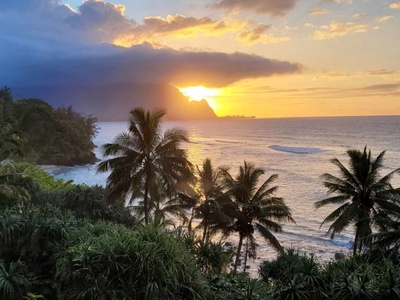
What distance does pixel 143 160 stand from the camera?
794 inches

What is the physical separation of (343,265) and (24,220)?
9.52 meters

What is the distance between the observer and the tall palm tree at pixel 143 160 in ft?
65.4

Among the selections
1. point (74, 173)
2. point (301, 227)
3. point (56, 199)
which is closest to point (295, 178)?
point (301, 227)

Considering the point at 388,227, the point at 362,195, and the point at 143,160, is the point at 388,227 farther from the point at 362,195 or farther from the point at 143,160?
the point at 143,160

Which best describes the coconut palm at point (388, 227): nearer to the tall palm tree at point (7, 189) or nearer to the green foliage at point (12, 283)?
the green foliage at point (12, 283)

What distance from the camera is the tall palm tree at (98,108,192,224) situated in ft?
65.4

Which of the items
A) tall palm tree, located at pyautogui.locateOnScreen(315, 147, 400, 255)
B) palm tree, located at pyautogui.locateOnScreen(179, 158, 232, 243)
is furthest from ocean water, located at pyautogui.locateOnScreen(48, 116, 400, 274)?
tall palm tree, located at pyautogui.locateOnScreen(315, 147, 400, 255)

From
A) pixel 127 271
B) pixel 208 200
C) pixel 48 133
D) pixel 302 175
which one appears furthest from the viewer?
pixel 48 133

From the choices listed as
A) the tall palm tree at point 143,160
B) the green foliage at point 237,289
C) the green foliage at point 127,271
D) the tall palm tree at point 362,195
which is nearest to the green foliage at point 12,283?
the green foliage at point 127,271

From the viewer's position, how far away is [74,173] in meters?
60.2

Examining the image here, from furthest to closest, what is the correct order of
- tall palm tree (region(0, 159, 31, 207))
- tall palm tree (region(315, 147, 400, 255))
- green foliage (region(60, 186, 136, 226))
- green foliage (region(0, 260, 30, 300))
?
green foliage (region(60, 186, 136, 226)) < tall palm tree (region(315, 147, 400, 255)) < tall palm tree (region(0, 159, 31, 207)) < green foliage (region(0, 260, 30, 300))

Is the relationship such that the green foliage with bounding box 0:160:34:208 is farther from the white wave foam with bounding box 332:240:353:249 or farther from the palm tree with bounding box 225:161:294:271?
the white wave foam with bounding box 332:240:353:249

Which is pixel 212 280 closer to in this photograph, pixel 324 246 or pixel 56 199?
pixel 56 199

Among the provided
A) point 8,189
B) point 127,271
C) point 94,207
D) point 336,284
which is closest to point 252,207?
point 94,207
